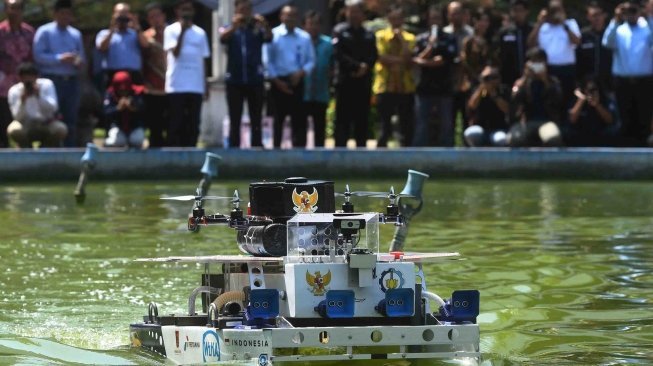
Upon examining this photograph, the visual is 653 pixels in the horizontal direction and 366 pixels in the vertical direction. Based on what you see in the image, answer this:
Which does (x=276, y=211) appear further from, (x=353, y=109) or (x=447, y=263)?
(x=353, y=109)

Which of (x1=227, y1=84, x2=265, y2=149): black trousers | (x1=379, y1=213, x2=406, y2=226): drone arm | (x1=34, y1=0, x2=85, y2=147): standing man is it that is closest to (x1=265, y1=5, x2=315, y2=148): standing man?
(x1=227, y1=84, x2=265, y2=149): black trousers

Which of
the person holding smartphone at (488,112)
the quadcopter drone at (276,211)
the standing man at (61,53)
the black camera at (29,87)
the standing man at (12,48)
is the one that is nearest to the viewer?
the quadcopter drone at (276,211)

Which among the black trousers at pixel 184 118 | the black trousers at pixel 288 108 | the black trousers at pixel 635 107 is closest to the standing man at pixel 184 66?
the black trousers at pixel 184 118

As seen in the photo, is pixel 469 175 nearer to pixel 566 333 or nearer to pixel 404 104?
pixel 404 104

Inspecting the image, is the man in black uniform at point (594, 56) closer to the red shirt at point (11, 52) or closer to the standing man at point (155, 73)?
the standing man at point (155, 73)

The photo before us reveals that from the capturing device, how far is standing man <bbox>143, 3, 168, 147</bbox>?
2669 cm

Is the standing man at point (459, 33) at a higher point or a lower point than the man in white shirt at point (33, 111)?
higher

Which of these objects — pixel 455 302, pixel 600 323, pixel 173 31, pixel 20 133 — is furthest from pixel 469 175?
pixel 455 302

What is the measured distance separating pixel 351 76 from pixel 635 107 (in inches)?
175

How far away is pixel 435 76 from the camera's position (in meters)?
26.7

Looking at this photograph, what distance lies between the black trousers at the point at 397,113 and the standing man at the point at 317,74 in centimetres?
87

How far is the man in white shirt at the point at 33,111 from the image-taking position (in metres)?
25.6

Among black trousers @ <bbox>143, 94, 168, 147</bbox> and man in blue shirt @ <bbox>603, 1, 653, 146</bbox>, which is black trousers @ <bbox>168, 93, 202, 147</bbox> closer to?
black trousers @ <bbox>143, 94, 168, 147</bbox>

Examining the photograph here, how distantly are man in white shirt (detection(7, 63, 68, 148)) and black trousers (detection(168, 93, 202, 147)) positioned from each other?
164cm
